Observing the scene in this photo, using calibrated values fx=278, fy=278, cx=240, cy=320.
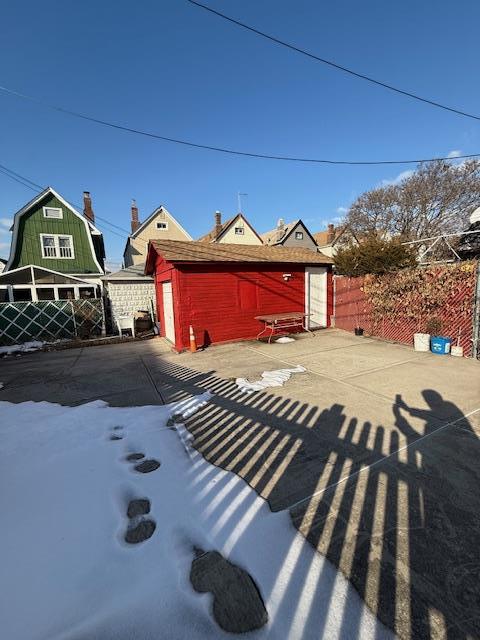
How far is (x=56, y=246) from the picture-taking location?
16172 millimetres

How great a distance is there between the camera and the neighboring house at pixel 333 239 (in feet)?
88.9

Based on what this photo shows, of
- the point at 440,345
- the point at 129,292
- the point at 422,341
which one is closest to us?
the point at 440,345

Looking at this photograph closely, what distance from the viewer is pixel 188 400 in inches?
187

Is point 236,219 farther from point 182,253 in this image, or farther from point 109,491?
point 109,491

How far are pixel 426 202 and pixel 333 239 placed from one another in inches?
410

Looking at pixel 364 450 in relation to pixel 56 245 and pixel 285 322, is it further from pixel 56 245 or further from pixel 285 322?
pixel 56 245

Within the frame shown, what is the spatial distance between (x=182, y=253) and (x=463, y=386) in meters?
7.78

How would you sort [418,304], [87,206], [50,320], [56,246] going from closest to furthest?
[418,304]
[50,320]
[56,246]
[87,206]

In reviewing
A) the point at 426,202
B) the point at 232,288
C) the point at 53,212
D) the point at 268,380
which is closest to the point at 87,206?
the point at 53,212

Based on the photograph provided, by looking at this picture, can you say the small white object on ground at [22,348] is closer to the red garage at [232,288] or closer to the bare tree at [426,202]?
the red garage at [232,288]

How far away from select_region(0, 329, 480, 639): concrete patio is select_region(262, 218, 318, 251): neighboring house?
2557cm

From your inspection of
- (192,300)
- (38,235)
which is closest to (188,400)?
(192,300)

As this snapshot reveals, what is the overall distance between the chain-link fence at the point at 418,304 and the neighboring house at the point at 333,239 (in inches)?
653

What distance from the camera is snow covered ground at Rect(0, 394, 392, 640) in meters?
1.51
